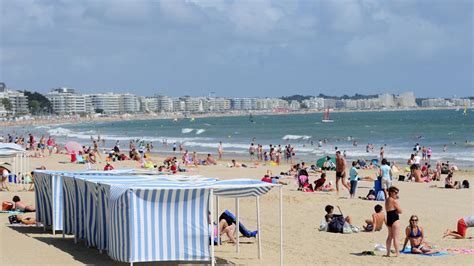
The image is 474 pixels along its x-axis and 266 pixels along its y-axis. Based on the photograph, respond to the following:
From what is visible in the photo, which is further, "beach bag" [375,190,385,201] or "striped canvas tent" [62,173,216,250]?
"beach bag" [375,190,385,201]

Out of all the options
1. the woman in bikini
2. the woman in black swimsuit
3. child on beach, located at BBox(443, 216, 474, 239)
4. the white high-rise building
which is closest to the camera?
the woman in black swimsuit

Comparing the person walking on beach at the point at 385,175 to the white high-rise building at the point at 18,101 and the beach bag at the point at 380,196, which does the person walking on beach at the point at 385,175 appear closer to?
the beach bag at the point at 380,196

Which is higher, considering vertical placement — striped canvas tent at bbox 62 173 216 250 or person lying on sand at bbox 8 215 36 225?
striped canvas tent at bbox 62 173 216 250

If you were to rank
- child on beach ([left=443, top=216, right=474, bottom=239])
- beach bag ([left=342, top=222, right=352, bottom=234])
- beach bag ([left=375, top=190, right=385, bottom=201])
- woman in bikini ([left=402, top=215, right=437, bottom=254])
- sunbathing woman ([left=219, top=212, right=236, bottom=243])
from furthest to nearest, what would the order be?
beach bag ([left=375, top=190, right=385, bottom=201]), beach bag ([left=342, top=222, right=352, bottom=234]), child on beach ([left=443, top=216, right=474, bottom=239]), sunbathing woman ([left=219, top=212, right=236, bottom=243]), woman in bikini ([left=402, top=215, right=437, bottom=254])

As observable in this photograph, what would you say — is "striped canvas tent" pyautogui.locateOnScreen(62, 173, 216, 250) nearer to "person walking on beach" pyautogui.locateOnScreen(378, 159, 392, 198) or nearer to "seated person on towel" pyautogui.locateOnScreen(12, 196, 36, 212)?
"seated person on towel" pyautogui.locateOnScreen(12, 196, 36, 212)

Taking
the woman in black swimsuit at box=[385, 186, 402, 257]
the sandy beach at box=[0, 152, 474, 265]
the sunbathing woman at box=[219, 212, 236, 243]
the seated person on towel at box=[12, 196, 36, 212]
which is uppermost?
the woman in black swimsuit at box=[385, 186, 402, 257]

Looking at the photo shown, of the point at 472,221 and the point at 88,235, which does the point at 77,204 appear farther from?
the point at 472,221

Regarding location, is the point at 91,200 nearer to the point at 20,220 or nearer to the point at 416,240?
the point at 20,220

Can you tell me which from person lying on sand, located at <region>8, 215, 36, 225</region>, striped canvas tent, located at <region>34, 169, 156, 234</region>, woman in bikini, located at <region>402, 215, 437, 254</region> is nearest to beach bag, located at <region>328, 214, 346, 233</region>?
woman in bikini, located at <region>402, 215, 437, 254</region>

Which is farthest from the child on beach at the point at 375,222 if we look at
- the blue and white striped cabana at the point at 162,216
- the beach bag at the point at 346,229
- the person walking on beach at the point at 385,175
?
the blue and white striped cabana at the point at 162,216

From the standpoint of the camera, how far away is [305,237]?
1335cm

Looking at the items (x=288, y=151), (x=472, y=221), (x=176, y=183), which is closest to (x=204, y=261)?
(x=176, y=183)

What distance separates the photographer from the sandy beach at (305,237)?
36.7 feet

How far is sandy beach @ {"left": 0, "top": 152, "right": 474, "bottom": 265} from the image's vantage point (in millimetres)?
11172
